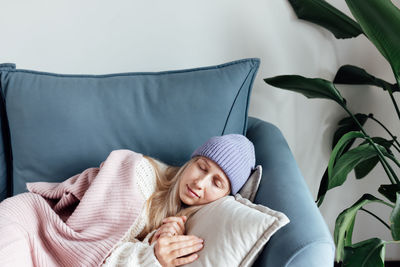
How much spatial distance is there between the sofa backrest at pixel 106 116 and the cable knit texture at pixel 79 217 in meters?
0.08

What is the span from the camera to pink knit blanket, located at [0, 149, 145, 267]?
986 millimetres

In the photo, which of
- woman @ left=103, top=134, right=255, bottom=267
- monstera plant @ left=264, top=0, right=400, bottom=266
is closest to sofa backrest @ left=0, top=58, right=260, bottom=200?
woman @ left=103, top=134, right=255, bottom=267

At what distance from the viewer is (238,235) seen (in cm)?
87

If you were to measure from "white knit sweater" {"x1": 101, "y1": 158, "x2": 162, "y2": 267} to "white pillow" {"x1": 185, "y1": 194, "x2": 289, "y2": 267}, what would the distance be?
12 centimetres

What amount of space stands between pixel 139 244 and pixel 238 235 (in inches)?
10.5

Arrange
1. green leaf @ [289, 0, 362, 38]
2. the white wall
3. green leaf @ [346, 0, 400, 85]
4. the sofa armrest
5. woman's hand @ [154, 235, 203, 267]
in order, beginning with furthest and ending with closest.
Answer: the white wall < green leaf @ [289, 0, 362, 38] < green leaf @ [346, 0, 400, 85] < woman's hand @ [154, 235, 203, 267] < the sofa armrest

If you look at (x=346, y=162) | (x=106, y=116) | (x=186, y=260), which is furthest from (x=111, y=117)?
(x=346, y=162)

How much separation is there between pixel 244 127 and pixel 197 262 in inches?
22.8

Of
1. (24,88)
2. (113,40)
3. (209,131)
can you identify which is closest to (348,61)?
(209,131)

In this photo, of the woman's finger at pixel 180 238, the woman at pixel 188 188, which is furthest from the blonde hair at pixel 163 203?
the woman's finger at pixel 180 238

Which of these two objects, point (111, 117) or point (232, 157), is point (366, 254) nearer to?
point (232, 157)

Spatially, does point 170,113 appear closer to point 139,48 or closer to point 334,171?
point 139,48

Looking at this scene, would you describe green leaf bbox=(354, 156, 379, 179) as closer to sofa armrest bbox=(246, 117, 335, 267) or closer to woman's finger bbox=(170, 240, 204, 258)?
sofa armrest bbox=(246, 117, 335, 267)

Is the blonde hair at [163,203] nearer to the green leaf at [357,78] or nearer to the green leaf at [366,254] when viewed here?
the green leaf at [366,254]
